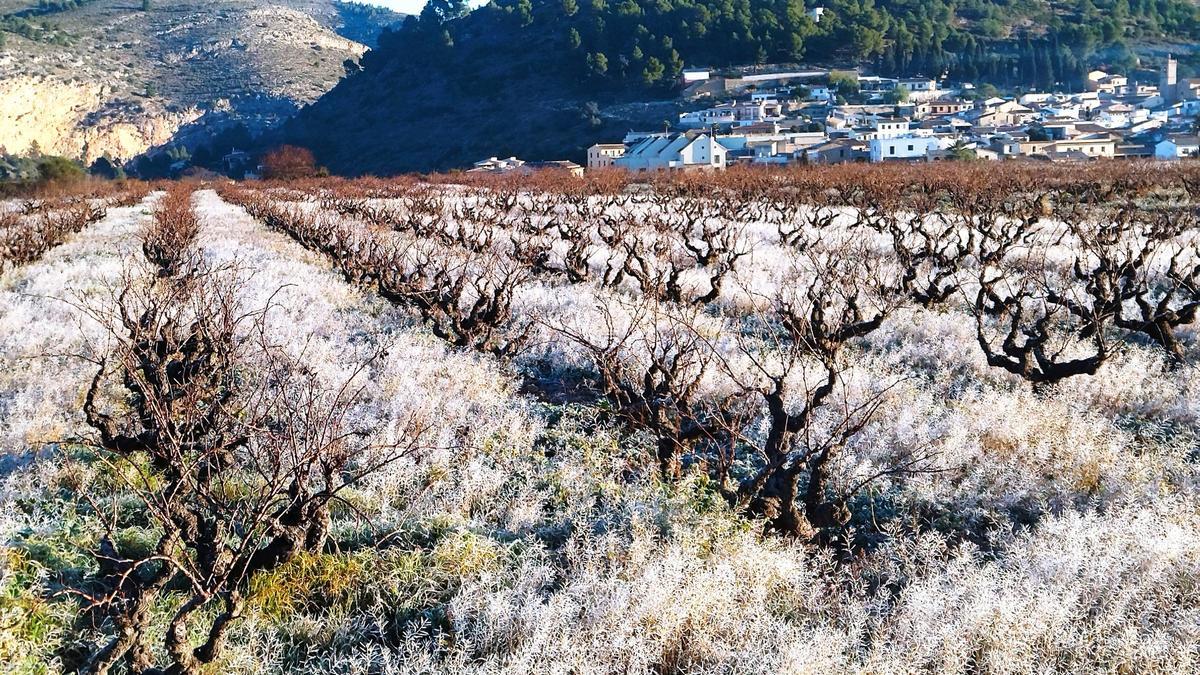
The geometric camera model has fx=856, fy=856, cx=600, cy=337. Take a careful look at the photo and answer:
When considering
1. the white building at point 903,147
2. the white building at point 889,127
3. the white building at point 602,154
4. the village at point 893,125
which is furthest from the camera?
the white building at point 889,127

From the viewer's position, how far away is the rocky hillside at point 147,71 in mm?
98875

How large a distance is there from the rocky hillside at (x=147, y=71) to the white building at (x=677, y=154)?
64.0 meters

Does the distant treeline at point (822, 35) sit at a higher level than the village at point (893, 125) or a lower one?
higher

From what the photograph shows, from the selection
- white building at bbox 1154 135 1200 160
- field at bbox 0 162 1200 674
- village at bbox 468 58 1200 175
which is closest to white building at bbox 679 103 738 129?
village at bbox 468 58 1200 175

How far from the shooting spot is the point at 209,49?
12875cm

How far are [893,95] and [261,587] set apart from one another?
319 ft

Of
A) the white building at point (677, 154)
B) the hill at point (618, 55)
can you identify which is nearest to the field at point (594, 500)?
the white building at point (677, 154)

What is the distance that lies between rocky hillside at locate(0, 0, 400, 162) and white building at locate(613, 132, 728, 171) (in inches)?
2521

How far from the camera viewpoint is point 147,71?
119688 millimetres

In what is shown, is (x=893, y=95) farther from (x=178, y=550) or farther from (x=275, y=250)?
(x=178, y=550)

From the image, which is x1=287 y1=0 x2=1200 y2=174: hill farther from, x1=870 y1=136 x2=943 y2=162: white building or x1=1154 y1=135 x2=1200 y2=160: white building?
x1=1154 y1=135 x2=1200 y2=160: white building

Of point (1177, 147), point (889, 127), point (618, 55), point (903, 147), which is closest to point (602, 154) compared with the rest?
point (903, 147)

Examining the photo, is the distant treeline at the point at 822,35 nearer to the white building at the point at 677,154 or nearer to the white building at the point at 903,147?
the white building at the point at 677,154

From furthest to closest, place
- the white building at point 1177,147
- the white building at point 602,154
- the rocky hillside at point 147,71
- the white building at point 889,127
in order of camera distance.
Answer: the rocky hillside at point 147,71
the white building at point 889,127
the white building at point 602,154
the white building at point 1177,147
